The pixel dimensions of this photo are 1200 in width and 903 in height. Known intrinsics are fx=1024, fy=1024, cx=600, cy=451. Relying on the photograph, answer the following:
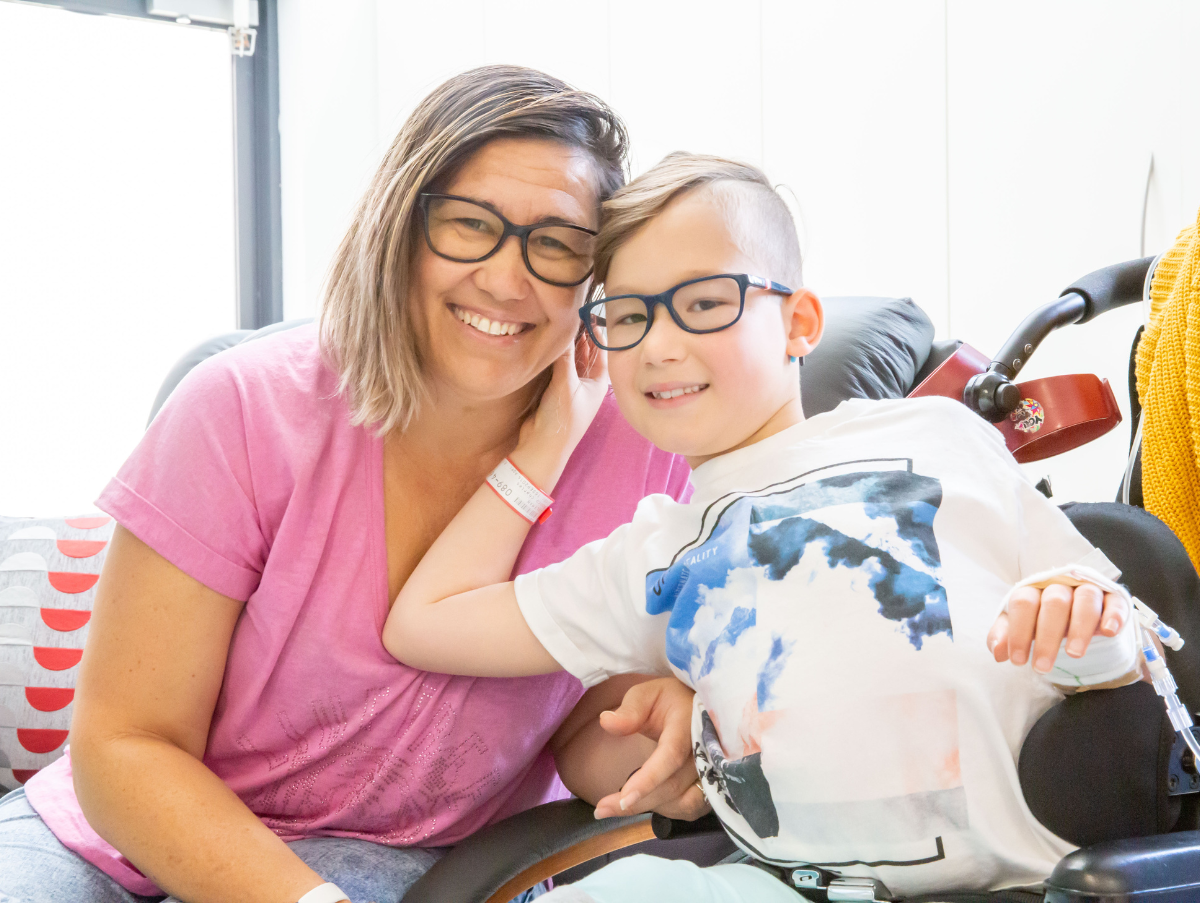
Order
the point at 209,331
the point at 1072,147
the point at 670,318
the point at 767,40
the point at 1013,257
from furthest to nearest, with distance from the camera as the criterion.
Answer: the point at 209,331 → the point at 767,40 → the point at 1013,257 → the point at 1072,147 → the point at 670,318

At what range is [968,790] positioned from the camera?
2.60 ft

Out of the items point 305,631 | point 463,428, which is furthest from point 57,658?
point 463,428

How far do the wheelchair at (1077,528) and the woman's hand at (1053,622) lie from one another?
125 mm

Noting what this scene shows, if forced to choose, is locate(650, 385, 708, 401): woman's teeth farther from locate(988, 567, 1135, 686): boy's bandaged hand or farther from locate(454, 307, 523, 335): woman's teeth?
locate(988, 567, 1135, 686): boy's bandaged hand

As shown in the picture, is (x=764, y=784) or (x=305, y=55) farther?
(x=305, y=55)

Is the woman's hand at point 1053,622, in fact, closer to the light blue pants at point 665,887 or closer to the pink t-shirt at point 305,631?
the light blue pants at point 665,887

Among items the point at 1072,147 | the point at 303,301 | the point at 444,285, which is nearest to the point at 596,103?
the point at 444,285

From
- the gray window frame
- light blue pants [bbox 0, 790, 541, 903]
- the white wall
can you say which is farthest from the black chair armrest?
the gray window frame

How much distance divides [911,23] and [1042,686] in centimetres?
165

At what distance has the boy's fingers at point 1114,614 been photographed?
0.69 meters

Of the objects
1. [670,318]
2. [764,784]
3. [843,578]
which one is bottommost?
[764,784]

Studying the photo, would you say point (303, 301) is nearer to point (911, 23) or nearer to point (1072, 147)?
point (911, 23)

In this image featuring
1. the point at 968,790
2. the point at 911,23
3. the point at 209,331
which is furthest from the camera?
the point at 209,331

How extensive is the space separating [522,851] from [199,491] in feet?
1.64
